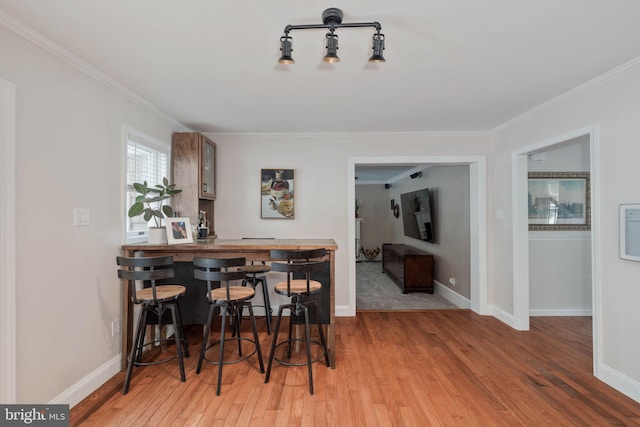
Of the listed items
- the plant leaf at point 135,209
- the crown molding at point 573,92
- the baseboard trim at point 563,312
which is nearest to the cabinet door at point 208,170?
the plant leaf at point 135,209

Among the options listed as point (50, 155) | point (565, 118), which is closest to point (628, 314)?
point (565, 118)

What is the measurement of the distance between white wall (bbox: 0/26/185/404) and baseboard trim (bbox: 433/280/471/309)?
432 cm

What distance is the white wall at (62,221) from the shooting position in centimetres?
181

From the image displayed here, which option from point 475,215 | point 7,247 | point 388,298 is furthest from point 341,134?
point 7,247

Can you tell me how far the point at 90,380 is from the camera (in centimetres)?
229

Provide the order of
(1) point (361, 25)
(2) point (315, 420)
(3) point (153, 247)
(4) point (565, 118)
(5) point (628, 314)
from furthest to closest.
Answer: (4) point (565, 118) < (3) point (153, 247) < (5) point (628, 314) < (2) point (315, 420) < (1) point (361, 25)

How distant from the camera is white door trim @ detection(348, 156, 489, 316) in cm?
408

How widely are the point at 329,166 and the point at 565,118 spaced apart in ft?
8.35

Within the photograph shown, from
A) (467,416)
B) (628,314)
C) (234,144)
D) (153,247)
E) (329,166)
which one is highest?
(234,144)

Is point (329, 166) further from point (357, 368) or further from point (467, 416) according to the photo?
point (467, 416)

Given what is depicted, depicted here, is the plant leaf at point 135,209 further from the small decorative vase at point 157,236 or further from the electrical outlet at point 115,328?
the electrical outlet at point 115,328

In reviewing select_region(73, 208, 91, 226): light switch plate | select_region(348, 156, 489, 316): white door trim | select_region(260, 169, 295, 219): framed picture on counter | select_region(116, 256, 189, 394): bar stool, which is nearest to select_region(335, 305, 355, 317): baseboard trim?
select_region(348, 156, 489, 316): white door trim

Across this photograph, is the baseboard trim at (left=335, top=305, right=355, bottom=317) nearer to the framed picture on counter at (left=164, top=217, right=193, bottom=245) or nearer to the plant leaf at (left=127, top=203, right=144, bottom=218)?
the framed picture on counter at (left=164, top=217, right=193, bottom=245)

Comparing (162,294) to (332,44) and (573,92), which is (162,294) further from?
(573,92)
